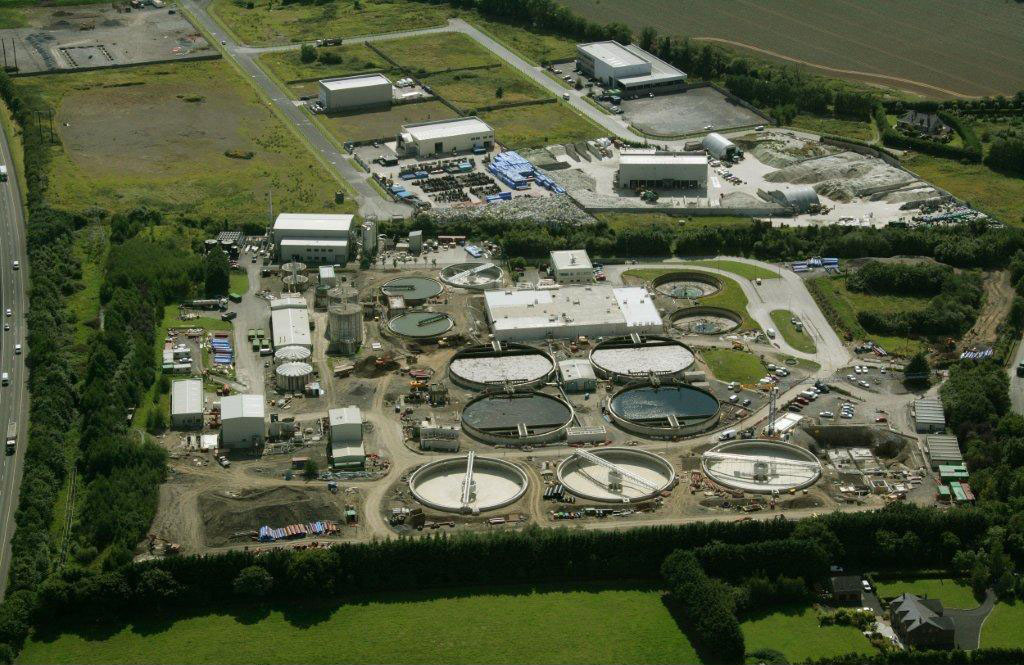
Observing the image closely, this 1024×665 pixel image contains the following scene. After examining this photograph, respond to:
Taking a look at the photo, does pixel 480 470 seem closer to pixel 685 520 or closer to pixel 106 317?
pixel 685 520

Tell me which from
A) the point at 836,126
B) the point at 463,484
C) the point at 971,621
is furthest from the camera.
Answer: the point at 836,126

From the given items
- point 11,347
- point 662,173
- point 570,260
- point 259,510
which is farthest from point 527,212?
point 259,510

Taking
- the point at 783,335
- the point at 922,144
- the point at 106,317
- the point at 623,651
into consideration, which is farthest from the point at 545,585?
the point at 922,144

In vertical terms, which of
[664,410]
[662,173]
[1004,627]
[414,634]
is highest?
[662,173]

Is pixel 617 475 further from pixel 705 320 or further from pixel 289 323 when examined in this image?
pixel 289 323

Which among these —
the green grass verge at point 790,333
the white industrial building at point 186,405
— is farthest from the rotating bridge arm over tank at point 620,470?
the white industrial building at point 186,405

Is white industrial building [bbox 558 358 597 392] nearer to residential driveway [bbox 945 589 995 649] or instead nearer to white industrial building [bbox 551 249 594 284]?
white industrial building [bbox 551 249 594 284]
